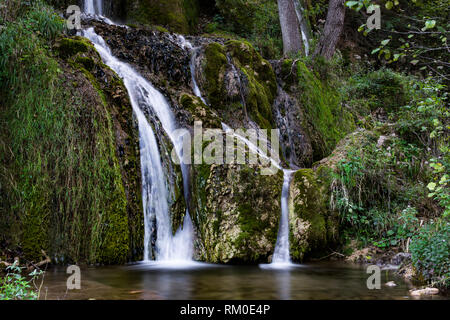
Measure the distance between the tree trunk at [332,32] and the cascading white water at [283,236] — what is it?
6716 millimetres

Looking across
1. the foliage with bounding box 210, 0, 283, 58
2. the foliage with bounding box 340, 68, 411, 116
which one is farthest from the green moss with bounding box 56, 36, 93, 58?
the foliage with bounding box 210, 0, 283, 58

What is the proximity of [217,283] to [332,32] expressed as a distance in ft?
32.8

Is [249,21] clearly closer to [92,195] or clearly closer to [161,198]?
[161,198]

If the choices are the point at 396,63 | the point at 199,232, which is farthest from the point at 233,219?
the point at 396,63

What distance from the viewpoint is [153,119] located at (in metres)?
6.77

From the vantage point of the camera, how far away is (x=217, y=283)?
4457mm

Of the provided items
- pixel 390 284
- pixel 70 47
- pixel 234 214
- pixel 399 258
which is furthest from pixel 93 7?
pixel 390 284

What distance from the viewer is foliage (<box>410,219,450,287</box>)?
414 centimetres

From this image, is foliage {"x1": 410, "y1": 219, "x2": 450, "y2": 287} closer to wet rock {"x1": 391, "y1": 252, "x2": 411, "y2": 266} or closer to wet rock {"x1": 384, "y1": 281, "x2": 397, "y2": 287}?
wet rock {"x1": 384, "y1": 281, "x2": 397, "y2": 287}

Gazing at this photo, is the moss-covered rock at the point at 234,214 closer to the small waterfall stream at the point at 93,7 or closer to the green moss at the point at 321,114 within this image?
the green moss at the point at 321,114

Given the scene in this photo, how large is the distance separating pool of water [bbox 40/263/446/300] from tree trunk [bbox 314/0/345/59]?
323 inches

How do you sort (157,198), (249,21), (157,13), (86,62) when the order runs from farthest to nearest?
1. (249,21)
2. (157,13)
3. (86,62)
4. (157,198)
